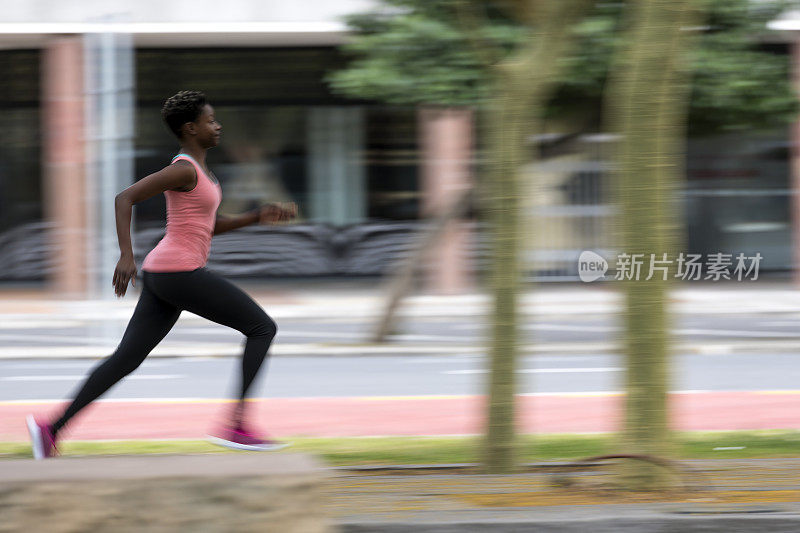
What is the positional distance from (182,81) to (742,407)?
1449 centimetres

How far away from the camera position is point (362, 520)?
4.04m

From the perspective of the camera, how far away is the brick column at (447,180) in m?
20.2

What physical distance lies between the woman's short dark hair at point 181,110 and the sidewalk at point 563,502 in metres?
1.62

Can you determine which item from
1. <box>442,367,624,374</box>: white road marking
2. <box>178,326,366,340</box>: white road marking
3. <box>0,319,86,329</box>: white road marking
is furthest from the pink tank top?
<box>0,319,86,329</box>: white road marking

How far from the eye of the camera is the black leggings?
5.40 meters

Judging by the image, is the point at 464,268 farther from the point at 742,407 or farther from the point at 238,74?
the point at 742,407

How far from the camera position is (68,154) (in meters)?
19.8

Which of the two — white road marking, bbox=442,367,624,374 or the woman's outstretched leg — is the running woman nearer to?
the woman's outstretched leg

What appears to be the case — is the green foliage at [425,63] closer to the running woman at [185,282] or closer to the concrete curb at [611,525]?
the running woman at [185,282]

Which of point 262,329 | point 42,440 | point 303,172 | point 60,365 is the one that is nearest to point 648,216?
point 262,329

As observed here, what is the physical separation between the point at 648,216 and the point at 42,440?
8.57ft

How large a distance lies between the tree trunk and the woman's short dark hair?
1819 millimetres

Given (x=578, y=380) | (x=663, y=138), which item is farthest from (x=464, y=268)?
(x=663, y=138)

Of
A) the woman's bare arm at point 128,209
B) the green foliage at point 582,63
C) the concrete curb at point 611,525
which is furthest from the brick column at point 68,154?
the concrete curb at point 611,525
